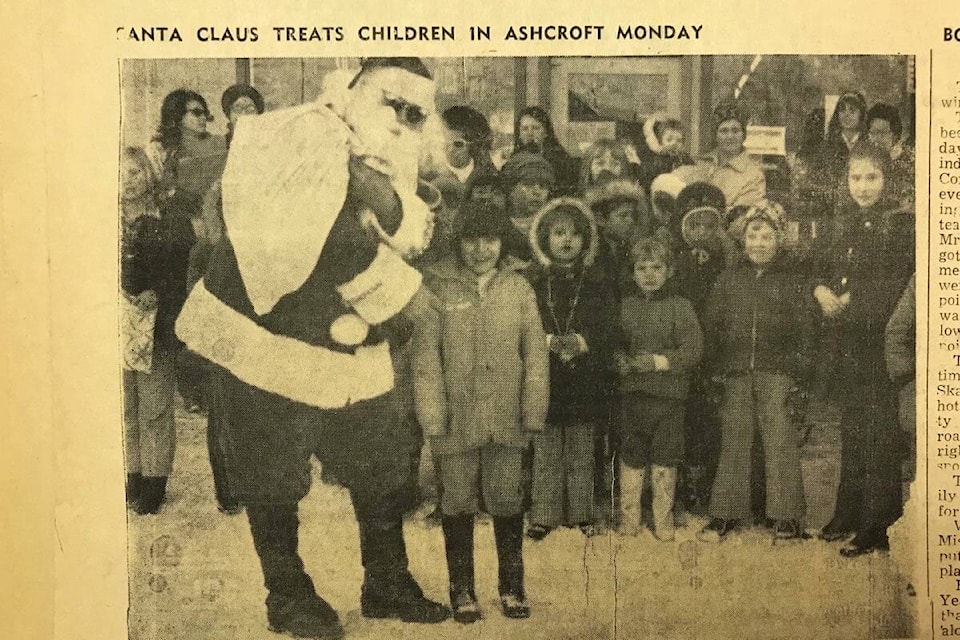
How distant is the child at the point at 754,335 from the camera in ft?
5.24

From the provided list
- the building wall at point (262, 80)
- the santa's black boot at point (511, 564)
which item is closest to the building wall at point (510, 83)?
the building wall at point (262, 80)

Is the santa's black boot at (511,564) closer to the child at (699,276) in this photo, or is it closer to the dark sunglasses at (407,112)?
the child at (699,276)

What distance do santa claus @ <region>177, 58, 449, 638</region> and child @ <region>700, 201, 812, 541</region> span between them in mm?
523

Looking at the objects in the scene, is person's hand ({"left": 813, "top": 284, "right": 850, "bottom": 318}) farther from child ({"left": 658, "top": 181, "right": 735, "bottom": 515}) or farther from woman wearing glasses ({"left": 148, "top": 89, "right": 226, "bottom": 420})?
woman wearing glasses ({"left": 148, "top": 89, "right": 226, "bottom": 420})

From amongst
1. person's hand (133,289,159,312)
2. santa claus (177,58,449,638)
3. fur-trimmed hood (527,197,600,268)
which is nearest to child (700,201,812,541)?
fur-trimmed hood (527,197,600,268)

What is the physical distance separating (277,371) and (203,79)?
1.71 ft

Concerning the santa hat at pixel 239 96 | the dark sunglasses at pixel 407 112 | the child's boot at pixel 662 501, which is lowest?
the child's boot at pixel 662 501

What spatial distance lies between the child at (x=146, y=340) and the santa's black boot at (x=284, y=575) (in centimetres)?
19

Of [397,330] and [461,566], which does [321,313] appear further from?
[461,566]

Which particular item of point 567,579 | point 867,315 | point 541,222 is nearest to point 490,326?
point 541,222

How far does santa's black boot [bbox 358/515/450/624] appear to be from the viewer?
1588mm

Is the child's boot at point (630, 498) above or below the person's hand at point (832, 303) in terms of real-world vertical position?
below

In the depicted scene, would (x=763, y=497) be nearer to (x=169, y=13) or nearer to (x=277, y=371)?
(x=277, y=371)

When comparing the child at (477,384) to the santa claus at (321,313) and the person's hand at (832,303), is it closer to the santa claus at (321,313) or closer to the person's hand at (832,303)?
the santa claus at (321,313)
